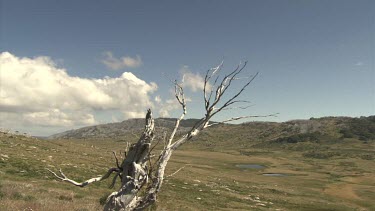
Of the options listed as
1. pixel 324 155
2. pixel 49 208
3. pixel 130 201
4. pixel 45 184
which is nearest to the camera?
pixel 130 201

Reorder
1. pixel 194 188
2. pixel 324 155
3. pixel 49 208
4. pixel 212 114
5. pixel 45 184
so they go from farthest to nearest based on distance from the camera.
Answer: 1. pixel 324 155
2. pixel 194 188
3. pixel 45 184
4. pixel 49 208
5. pixel 212 114

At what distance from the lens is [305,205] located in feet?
175

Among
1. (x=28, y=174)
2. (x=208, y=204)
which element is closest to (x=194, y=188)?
(x=208, y=204)

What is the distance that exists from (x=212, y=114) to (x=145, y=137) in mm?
2294

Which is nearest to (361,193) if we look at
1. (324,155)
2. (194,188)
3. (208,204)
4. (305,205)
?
(305,205)

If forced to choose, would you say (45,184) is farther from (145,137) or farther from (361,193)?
(361,193)

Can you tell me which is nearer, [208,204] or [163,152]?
[163,152]

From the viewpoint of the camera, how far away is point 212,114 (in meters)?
10.9

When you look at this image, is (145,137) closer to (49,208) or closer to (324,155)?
(49,208)

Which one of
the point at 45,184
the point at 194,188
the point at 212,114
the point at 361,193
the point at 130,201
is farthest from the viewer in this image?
the point at 361,193

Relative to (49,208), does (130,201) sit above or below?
above

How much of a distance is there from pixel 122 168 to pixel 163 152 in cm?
128

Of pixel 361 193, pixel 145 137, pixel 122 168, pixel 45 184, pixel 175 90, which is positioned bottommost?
pixel 361 193

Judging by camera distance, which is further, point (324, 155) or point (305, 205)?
point (324, 155)
